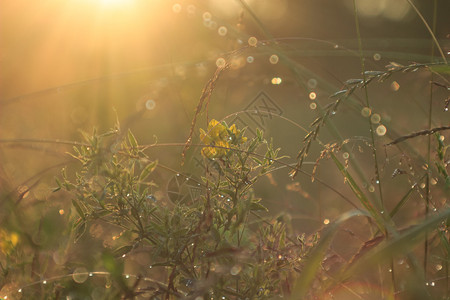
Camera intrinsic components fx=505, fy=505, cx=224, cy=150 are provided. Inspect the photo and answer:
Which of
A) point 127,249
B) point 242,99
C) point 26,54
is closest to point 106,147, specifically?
point 127,249

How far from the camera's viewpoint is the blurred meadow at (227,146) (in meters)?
0.95

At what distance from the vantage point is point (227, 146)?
1.03 m

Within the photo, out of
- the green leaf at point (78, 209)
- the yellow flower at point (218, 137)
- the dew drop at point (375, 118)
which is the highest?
the dew drop at point (375, 118)

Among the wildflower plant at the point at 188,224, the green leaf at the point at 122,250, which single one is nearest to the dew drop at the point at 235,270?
the wildflower plant at the point at 188,224

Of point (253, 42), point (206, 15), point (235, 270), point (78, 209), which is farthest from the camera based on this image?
point (206, 15)

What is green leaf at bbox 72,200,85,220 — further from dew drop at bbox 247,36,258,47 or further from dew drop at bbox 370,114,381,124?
dew drop at bbox 370,114,381,124

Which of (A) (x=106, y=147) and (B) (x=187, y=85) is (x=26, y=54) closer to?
(B) (x=187, y=85)

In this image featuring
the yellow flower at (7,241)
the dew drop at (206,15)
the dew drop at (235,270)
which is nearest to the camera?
the dew drop at (235,270)

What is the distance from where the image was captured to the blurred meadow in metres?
0.95

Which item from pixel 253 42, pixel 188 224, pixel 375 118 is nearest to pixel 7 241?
pixel 188 224

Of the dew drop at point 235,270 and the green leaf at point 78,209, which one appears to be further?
the green leaf at point 78,209

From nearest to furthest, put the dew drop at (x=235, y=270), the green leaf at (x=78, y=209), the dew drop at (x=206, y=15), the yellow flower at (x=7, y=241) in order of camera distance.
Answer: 1. the dew drop at (x=235, y=270)
2. the green leaf at (x=78, y=209)
3. the yellow flower at (x=7, y=241)
4. the dew drop at (x=206, y=15)

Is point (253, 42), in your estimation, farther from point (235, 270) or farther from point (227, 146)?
point (235, 270)

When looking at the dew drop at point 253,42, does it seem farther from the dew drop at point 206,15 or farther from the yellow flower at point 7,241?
the yellow flower at point 7,241
